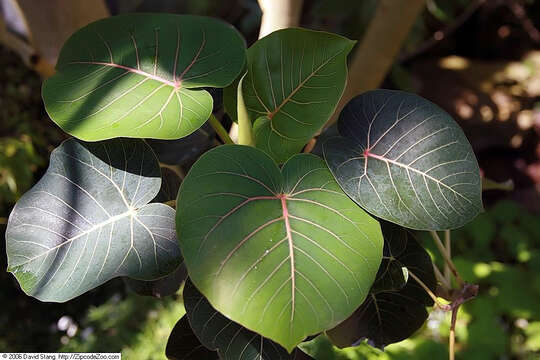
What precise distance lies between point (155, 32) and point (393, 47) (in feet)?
2.80

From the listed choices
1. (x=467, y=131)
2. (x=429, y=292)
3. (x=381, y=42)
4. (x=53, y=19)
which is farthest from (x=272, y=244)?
(x=467, y=131)

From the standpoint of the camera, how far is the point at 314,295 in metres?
0.53

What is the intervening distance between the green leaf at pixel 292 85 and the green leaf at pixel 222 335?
0.75 feet

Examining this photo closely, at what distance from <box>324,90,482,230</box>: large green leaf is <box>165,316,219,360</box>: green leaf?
0.38 meters

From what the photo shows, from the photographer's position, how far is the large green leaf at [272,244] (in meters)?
0.52

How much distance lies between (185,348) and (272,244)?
350mm

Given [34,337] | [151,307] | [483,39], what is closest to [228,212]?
[151,307]

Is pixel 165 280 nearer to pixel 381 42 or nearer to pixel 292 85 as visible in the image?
pixel 292 85

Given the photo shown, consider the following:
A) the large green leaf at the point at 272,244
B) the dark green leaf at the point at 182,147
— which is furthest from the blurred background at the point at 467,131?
the large green leaf at the point at 272,244

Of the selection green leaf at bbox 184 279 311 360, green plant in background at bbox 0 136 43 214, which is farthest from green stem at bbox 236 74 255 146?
green plant in background at bbox 0 136 43 214

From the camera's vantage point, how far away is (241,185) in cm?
59

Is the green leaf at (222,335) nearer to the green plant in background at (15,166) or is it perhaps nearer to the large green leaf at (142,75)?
the large green leaf at (142,75)

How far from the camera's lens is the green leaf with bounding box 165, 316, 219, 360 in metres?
0.80

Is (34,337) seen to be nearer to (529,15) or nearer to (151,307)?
(151,307)
